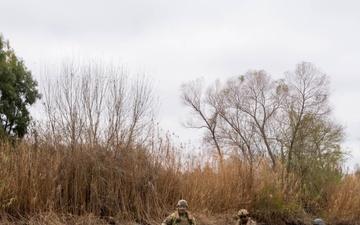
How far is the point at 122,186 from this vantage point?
14.0 m

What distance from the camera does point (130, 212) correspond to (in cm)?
1398

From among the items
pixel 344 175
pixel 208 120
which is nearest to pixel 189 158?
pixel 344 175

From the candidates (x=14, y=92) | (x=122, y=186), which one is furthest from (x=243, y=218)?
(x=14, y=92)

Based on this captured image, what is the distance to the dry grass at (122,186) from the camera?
12758mm

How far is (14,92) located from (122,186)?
55.1 ft

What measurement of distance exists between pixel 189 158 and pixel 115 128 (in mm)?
2629

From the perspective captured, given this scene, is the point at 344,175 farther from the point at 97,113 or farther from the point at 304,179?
the point at 97,113

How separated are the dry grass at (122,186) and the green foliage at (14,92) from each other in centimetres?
1429

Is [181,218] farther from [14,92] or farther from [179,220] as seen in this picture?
[14,92]

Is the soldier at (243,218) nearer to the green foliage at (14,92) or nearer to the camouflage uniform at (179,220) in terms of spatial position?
the camouflage uniform at (179,220)

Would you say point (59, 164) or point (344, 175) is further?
point (344, 175)

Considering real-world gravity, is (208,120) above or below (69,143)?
above

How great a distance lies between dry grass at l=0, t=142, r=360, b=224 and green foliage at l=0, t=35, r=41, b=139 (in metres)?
14.3

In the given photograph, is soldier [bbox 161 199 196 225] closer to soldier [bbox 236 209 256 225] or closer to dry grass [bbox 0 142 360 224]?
soldier [bbox 236 209 256 225]
